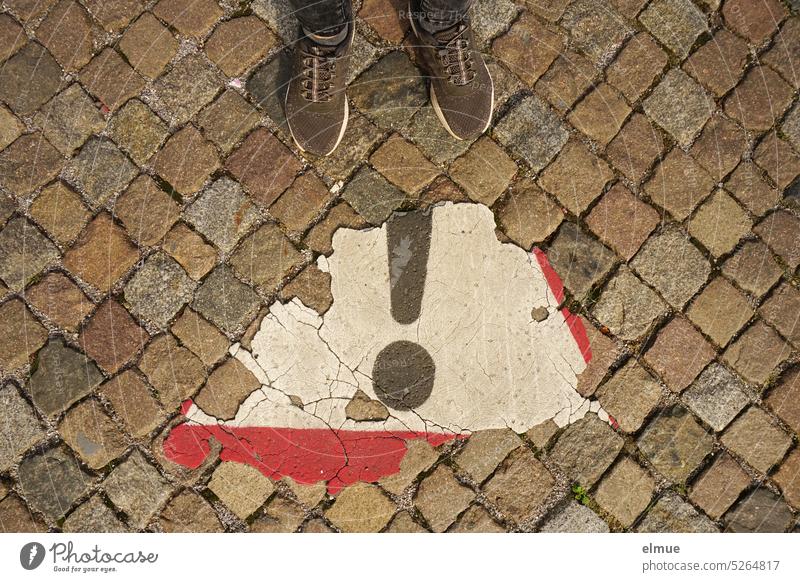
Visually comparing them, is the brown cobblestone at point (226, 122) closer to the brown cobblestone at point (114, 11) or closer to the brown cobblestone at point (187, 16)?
the brown cobblestone at point (187, 16)

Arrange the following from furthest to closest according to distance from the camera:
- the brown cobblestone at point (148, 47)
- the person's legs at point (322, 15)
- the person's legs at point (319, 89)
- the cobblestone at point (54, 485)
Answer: the brown cobblestone at point (148, 47), the cobblestone at point (54, 485), the person's legs at point (319, 89), the person's legs at point (322, 15)

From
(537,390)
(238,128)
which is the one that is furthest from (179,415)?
(537,390)

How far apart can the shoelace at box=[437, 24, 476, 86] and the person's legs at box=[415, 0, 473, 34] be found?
0.09 meters

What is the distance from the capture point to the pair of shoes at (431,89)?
284 cm

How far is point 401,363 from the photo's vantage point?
9.62 feet

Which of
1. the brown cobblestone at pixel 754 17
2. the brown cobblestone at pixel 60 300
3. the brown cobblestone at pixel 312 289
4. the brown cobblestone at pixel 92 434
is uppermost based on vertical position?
the brown cobblestone at pixel 754 17

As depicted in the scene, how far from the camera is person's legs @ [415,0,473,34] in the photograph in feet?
8.59

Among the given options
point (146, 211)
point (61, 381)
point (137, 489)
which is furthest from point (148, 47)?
point (137, 489)

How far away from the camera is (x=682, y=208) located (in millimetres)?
2990

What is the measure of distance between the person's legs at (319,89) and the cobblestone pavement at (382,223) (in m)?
0.10

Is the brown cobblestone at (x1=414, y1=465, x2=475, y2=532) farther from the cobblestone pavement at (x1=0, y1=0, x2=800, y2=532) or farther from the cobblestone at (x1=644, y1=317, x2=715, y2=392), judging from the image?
the cobblestone at (x1=644, y1=317, x2=715, y2=392)

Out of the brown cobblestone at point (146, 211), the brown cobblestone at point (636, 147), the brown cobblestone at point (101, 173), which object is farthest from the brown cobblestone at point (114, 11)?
the brown cobblestone at point (636, 147)

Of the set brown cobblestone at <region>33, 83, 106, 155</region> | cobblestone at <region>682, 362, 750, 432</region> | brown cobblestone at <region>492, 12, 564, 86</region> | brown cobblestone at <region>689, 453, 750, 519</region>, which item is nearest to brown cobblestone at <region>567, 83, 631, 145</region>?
brown cobblestone at <region>492, 12, 564, 86</region>

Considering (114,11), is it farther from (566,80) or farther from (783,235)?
(783,235)
